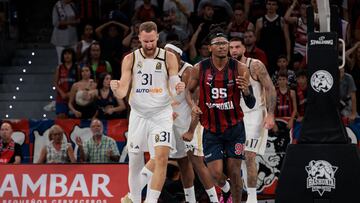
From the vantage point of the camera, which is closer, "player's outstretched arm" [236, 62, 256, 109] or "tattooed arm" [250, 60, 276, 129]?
"player's outstretched arm" [236, 62, 256, 109]

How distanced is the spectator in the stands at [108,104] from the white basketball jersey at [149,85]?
520cm

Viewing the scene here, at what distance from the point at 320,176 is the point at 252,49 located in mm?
7483

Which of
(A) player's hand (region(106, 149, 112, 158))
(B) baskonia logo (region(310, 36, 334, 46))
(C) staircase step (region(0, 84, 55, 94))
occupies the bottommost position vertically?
(A) player's hand (region(106, 149, 112, 158))

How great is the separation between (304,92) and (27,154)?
207 inches

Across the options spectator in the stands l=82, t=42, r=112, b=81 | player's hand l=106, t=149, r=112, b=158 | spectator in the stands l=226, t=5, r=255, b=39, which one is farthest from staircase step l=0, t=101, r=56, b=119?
spectator in the stands l=226, t=5, r=255, b=39

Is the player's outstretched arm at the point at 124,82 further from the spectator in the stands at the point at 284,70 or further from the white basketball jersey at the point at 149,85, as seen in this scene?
the spectator in the stands at the point at 284,70

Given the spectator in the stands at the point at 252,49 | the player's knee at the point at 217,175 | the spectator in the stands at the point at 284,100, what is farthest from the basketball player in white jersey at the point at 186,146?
the spectator in the stands at the point at 252,49

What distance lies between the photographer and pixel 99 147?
62.4 feet

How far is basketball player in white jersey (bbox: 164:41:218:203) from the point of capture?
15977 millimetres

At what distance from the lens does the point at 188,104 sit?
15.9m

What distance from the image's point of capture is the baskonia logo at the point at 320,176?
13320mm

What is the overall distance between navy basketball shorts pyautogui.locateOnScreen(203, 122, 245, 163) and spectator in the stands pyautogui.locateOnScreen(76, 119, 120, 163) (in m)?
4.25

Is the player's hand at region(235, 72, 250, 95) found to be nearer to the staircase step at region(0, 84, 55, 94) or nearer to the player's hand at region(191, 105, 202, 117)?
the player's hand at region(191, 105, 202, 117)

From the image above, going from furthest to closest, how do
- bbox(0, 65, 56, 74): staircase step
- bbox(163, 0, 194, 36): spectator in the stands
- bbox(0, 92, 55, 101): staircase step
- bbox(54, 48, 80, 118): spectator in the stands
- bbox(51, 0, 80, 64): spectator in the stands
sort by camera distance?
bbox(0, 65, 56, 74): staircase step, bbox(0, 92, 55, 101): staircase step, bbox(51, 0, 80, 64): spectator in the stands, bbox(163, 0, 194, 36): spectator in the stands, bbox(54, 48, 80, 118): spectator in the stands
